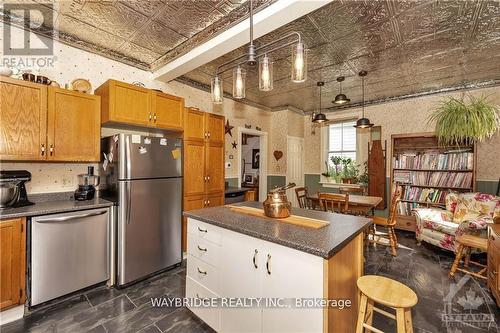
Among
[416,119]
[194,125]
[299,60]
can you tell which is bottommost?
[194,125]

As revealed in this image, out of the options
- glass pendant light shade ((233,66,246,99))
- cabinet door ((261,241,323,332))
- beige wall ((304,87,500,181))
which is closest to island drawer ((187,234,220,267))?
cabinet door ((261,241,323,332))

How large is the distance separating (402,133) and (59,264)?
18.7 feet

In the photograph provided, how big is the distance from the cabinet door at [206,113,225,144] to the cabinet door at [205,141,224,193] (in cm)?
8

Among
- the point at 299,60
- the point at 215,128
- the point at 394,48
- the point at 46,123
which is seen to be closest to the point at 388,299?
the point at 299,60

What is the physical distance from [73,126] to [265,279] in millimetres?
2498

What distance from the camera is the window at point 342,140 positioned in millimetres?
5457

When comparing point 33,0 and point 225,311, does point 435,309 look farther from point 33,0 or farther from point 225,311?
point 33,0

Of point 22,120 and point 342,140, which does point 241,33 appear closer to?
point 22,120

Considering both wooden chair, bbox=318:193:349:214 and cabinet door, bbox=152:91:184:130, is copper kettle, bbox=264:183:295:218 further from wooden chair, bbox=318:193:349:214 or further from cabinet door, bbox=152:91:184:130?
cabinet door, bbox=152:91:184:130

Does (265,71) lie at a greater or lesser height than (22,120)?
greater

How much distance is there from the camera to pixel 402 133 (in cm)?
463

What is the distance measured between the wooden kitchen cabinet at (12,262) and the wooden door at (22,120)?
637 millimetres

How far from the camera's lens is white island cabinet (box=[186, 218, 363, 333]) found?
1.25 metres

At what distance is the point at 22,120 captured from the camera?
7.01 ft
